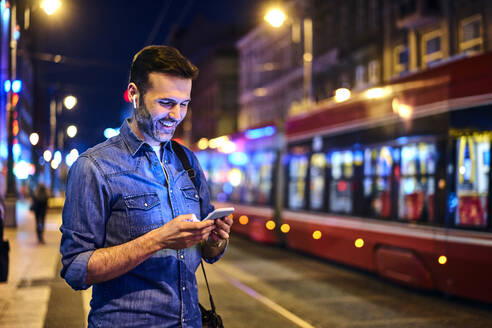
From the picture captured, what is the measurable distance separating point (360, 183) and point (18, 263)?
23.0 feet

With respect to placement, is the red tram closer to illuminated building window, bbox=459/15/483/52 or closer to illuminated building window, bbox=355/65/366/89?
illuminated building window, bbox=459/15/483/52

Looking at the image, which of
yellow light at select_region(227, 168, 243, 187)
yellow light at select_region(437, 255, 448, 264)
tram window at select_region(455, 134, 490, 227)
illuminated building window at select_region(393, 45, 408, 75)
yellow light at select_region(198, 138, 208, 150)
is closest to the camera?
tram window at select_region(455, 134, 490, 227)

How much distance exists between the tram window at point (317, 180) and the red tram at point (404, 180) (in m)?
0.02

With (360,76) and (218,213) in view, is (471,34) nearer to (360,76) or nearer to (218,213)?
(360,76)

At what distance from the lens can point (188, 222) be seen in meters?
2.17

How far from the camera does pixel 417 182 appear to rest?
9562mm

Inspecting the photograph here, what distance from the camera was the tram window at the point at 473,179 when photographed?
27.2 ft

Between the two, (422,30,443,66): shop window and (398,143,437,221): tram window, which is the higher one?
(422,30,443,66): shop window

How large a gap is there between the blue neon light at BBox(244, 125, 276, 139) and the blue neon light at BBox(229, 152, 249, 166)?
2.27 ft

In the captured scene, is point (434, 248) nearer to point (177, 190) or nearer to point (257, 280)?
point (257, 280)

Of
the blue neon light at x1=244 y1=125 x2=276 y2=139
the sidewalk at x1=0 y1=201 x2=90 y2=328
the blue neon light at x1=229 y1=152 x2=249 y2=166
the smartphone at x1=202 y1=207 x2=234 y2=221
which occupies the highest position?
the blue neon light at x1=244 y1=125 x2=276 y2=139

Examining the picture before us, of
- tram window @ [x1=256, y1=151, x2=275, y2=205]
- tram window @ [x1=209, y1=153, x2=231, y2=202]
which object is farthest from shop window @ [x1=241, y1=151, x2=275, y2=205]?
tram window @ [x1=209, y1=153, x2=231, y2=202]

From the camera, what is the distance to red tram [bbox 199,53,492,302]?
834 centimetres

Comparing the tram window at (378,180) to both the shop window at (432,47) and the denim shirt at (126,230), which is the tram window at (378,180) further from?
the shop window at (432,47)
